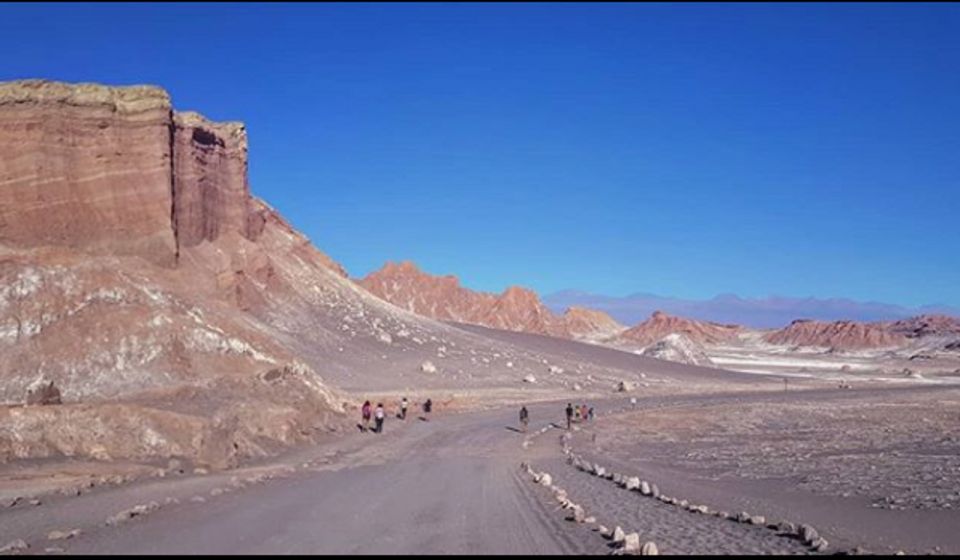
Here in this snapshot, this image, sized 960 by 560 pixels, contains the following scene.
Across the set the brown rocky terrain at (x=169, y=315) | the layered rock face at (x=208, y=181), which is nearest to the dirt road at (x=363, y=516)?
the brown rocky terrain at (x=169, y=315)

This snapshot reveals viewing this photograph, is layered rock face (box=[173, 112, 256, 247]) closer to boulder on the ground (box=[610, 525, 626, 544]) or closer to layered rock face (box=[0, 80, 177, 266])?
layered rock face (box=[0, 80, 177, 266])

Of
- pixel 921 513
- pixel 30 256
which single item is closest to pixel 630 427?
pixel 921 513

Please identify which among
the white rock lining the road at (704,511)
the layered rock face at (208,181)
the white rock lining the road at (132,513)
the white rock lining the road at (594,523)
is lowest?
the white rock lining the road at (704,511)

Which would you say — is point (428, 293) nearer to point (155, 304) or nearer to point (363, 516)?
point (155, 304)

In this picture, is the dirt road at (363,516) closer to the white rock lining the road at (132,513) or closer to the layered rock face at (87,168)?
the white rock lining the road at (132,513)

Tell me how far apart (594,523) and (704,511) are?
3.14 m

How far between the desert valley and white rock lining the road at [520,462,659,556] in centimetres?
8

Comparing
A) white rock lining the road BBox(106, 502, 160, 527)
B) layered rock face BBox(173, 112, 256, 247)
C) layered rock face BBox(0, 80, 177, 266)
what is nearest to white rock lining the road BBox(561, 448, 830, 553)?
white rock lining the road BBox(106, 502, 160, 527)

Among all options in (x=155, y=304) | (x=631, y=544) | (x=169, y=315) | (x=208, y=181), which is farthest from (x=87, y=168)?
(x=631, y=544)

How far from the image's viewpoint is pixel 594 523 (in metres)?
15.8

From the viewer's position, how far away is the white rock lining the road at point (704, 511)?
14.1 meters

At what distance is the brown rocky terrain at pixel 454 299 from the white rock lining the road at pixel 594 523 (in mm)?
133281

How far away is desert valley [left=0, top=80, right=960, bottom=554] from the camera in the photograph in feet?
51.8

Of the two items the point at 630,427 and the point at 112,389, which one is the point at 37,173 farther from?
the point at 630,427
